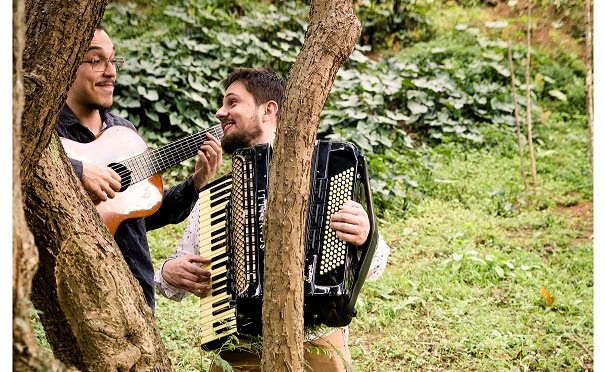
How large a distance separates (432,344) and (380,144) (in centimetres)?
331

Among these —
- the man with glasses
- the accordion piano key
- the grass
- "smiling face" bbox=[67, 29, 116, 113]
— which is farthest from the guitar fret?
the grass

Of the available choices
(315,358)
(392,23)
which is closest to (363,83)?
(392,23)

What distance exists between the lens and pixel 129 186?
3402 millimetres

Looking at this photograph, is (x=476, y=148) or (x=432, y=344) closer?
(x=432, y=344)

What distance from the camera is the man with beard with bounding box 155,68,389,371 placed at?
2541 mm

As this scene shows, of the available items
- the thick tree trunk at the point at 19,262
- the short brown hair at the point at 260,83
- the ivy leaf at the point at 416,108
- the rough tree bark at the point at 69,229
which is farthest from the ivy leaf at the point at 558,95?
the thick tree trunk at the point at 19,262

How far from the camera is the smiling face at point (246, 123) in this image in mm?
3113

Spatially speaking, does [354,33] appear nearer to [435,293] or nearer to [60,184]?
[60,184]

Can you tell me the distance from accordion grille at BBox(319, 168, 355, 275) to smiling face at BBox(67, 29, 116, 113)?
47.7 inches

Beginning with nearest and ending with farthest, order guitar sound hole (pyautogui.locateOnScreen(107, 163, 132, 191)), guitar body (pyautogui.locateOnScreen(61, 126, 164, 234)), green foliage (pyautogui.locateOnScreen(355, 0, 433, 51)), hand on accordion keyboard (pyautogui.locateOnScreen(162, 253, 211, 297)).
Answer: hand on accordion keyboard (pyautogui.locateOnScreen(162, 253, 211, 297))
guitar body (pyautogui.locateOnScreen(61, 126, 164, 234))
guitar sound hole (pyautogui.locateOnScreen(107, 163, 132, 191))
green foliage (pyautogui.locateOnScreen(355, 0, 433, 51))

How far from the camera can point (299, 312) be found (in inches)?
80.7

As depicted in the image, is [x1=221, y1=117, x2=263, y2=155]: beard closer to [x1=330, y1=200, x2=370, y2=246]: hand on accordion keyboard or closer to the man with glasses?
the man with glasses

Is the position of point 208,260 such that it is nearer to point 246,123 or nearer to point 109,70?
point 246,123
